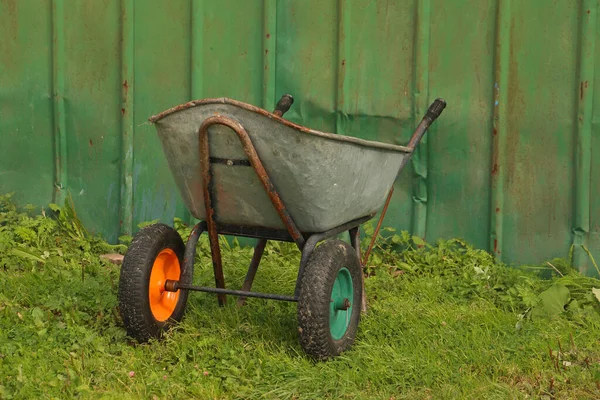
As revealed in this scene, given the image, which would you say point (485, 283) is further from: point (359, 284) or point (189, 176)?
point (189, 176)

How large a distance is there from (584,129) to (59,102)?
3405 mm

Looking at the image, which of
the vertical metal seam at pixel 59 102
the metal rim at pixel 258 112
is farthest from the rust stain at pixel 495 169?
the vertical metal seam at pixel 59 102

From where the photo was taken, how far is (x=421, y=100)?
16.1 ft

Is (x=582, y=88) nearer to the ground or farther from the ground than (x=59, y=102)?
farther from the ground

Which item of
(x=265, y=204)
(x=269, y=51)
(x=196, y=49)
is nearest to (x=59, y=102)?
(x=196, y=49)

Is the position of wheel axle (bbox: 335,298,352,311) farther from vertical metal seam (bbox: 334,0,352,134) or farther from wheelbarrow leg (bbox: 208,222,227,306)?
vertical metal seam (bbox: 334,0,352,134)

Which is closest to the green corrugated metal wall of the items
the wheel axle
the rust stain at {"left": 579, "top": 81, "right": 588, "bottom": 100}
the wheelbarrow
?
the rust stain at {"left": 579, "top": 81, "right": 588, "bottom": 100}

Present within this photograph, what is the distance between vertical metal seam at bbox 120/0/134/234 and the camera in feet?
17.3

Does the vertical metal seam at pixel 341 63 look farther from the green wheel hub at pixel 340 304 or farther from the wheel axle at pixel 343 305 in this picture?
the wheel axle at pixel 343 305

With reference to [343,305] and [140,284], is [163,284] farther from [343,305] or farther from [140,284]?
[343,305]

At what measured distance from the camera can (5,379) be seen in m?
3.07

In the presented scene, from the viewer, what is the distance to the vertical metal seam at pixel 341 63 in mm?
4965

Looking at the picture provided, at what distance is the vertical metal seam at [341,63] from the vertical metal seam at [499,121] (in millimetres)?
913

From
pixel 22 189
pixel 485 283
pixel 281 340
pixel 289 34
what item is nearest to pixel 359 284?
pixel 281 340
